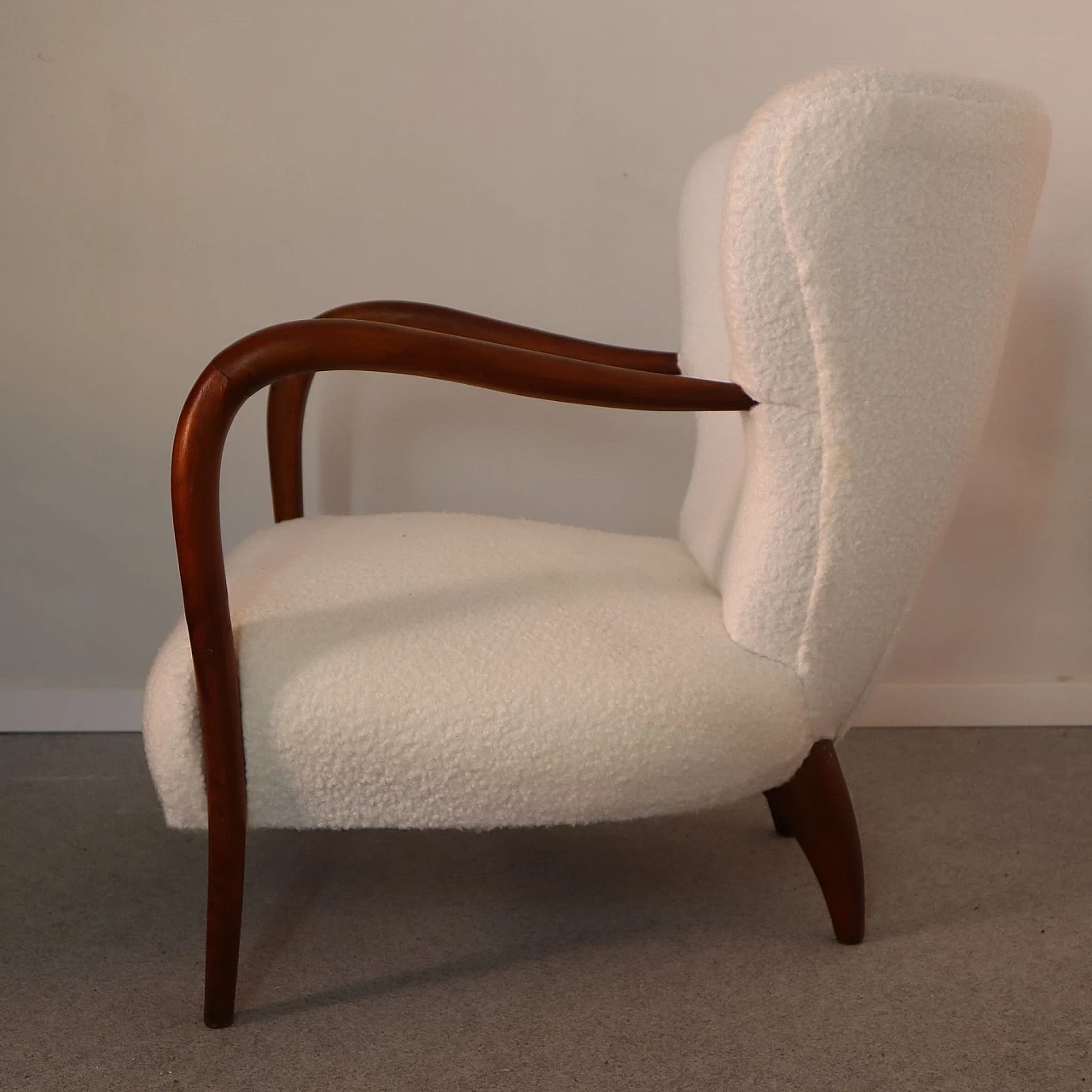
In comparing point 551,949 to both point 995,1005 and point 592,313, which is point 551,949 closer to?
point 995,1005

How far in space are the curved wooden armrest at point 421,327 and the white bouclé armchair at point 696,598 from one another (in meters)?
0.40

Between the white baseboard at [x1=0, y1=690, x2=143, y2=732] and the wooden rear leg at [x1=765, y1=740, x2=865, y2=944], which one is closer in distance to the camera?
the wooden rear leg at [x1=765, y1=740, x2=865, y2=944]

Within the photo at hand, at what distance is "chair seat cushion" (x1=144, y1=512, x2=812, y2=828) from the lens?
0.80m

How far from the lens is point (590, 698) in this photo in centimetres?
81

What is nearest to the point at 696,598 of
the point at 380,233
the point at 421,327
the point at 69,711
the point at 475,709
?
the point at 475,709

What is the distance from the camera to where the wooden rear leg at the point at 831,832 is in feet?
3.22

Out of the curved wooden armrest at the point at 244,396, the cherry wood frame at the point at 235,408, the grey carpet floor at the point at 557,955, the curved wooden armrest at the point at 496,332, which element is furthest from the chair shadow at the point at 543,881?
the curved wooden armrest at the point at 496,332

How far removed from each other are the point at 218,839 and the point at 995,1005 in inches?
29.8

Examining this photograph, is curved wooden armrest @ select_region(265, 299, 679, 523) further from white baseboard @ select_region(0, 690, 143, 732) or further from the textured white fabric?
white baseboard @ select_region(0, 690, 143, 732)

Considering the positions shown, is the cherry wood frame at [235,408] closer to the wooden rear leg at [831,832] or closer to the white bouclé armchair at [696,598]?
the white bouclé armchair at [696,598]

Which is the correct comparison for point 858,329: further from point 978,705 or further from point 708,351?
point 978,705

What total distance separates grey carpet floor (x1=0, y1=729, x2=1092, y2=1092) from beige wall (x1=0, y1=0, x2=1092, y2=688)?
18.7 inches

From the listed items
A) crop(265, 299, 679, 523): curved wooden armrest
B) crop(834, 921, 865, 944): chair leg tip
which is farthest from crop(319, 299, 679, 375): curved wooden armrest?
crop(834, 921, 865, 944): chair leg tip

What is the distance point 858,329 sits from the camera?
785mm
